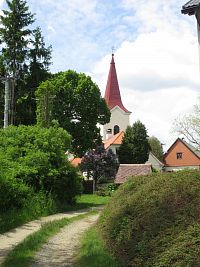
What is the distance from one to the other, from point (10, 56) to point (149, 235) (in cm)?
3761

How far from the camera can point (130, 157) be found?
64.2 m

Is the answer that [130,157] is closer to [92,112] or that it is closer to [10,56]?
[92,112]

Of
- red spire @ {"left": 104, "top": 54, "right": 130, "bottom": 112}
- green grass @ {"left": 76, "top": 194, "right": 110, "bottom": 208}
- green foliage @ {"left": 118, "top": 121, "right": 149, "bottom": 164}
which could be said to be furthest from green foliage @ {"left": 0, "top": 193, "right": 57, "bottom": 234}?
red spire @ {"left": 104, "top": 54, "right": 130, "bottom": 112}

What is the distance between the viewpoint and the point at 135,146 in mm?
64500

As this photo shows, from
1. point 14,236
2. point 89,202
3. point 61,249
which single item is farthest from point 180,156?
point 61,249

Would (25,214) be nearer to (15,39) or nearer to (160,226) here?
(160,226)

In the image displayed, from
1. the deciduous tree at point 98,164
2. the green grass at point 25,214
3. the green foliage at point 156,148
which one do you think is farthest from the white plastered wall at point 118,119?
the green grass at point 25,214

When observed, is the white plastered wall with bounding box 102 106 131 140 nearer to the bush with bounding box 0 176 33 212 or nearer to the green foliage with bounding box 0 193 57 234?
the green foliage with bounding box 0 193 57 234

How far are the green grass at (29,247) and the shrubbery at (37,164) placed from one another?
3.46 m

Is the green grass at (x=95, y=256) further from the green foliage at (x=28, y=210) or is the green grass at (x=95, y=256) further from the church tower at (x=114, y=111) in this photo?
the church tower at (x=114, y=111)

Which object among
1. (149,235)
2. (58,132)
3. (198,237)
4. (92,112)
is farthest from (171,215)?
(92,112)

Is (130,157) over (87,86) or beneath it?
beneath

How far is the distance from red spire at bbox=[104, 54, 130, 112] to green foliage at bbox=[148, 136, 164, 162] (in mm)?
8413

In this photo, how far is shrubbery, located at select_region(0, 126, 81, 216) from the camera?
20.0 m
